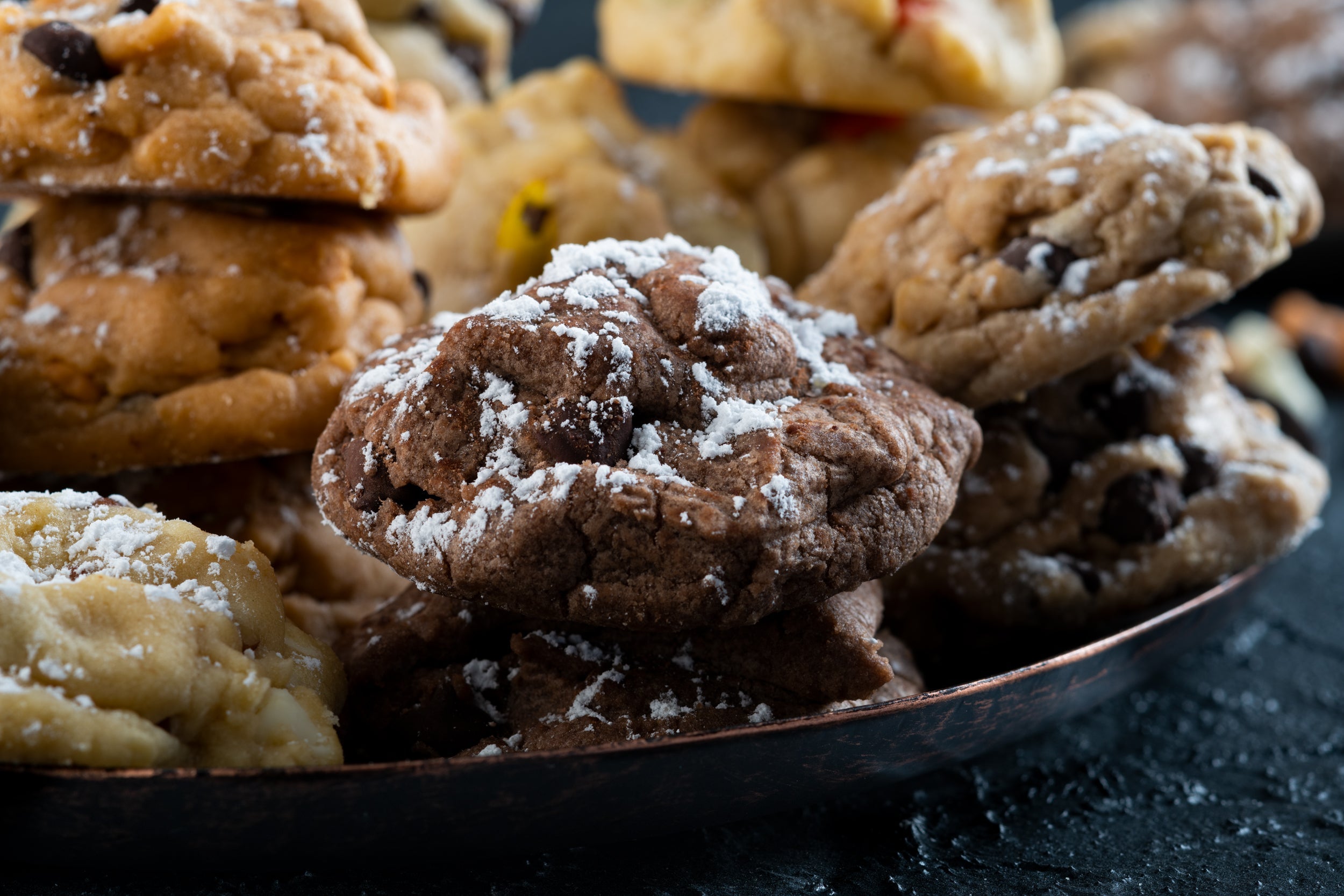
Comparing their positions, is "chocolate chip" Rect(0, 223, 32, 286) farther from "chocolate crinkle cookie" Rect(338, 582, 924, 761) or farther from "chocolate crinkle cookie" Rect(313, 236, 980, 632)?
"chocolate crinkle cookie" Rect(338, 582, 924, 761)

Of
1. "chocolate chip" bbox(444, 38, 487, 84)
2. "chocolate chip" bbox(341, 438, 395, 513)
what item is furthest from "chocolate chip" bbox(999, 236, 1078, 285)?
"chocolate chip" bbox(444, 38, 487, 84)

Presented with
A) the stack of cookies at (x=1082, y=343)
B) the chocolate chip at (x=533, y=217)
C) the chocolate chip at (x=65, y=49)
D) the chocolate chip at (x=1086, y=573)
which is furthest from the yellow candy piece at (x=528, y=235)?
the chocolate chip at (x=1086, y=573)

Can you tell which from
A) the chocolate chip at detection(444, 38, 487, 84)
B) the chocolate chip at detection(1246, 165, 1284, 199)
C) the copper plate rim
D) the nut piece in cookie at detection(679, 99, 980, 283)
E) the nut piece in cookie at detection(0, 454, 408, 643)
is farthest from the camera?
the chocolate chip at detection(444, 38, 487, 84)

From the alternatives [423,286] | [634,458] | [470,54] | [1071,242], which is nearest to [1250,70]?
[470,54]

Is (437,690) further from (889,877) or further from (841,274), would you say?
(841,274)

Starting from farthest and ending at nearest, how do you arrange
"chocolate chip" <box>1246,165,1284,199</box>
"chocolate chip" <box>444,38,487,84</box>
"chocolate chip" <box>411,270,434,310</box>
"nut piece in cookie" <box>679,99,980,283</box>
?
"chocolate chip" <box>444,38,487,84</box> < "nut piece in cookie" <box>679,99,980,283</box> < "chocolate chip" <box>411,270,434,310</box> < "chocolate chip" <box>1246,165,1284,199</box>

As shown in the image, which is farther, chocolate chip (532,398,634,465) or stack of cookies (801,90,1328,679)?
stack of cookies (801,90,1328,679)
